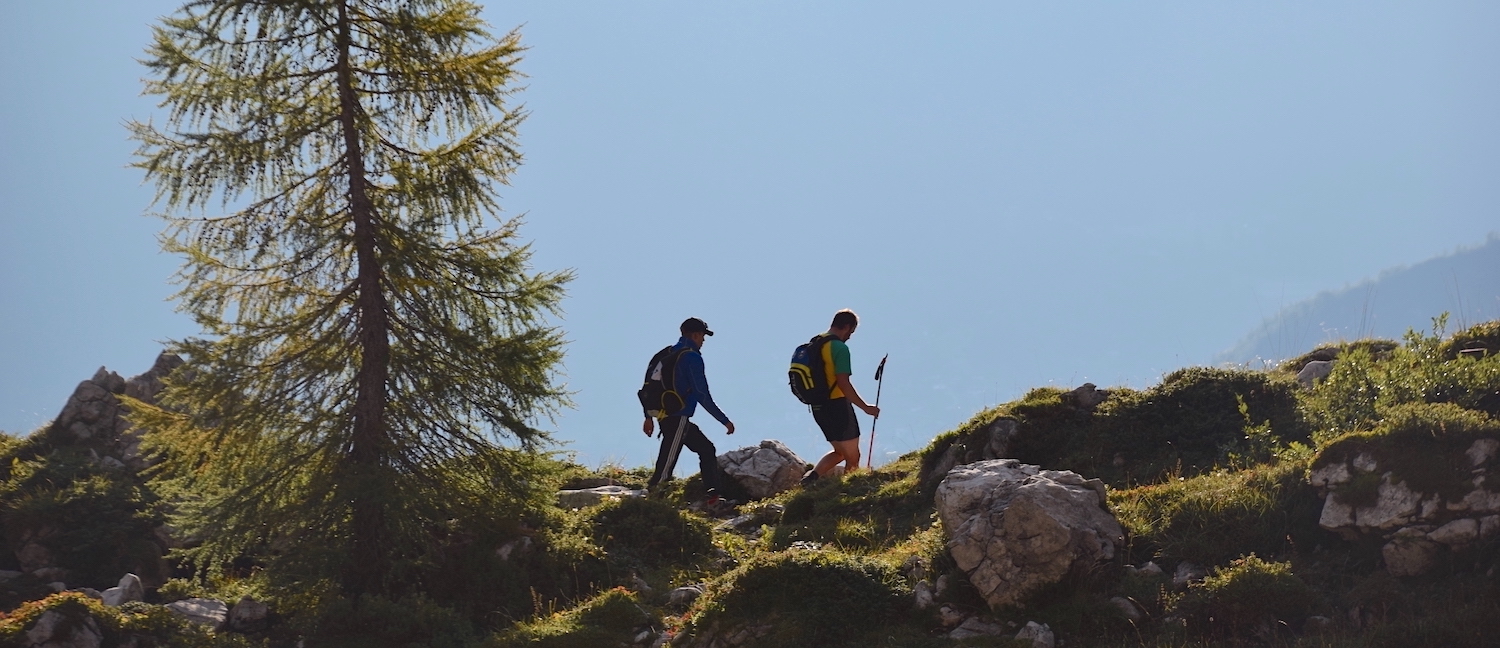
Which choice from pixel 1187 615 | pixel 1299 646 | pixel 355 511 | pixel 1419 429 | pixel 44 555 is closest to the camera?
pixel 1299 646

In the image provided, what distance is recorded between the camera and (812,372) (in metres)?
14.9

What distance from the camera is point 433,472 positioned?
11.9 metres

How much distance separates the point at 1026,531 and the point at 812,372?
19.8 ft

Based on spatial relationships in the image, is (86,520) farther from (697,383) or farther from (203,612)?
(697,383)

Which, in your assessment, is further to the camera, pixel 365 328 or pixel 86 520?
pixel 86 520

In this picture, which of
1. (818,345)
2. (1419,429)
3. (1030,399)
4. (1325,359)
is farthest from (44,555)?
(1325,359)

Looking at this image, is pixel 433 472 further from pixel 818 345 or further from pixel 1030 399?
pixel 1030 399

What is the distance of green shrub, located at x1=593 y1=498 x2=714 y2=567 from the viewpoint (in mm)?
12438

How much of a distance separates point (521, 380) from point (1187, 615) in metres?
7.05

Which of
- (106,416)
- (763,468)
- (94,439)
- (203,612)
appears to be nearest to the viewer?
(203,612)

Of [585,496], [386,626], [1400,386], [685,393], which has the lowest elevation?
[386,626]

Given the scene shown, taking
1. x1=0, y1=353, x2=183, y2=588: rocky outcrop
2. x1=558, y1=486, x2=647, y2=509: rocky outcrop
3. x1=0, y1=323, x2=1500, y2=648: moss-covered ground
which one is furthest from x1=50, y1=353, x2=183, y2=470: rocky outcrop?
x1=558, y1=486, x2=647, y2=509: rocky outcrop

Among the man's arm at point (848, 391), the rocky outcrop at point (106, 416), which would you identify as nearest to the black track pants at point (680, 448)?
the man's arm at point (848, 391)

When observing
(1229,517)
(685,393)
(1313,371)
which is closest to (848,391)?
(685,393)
